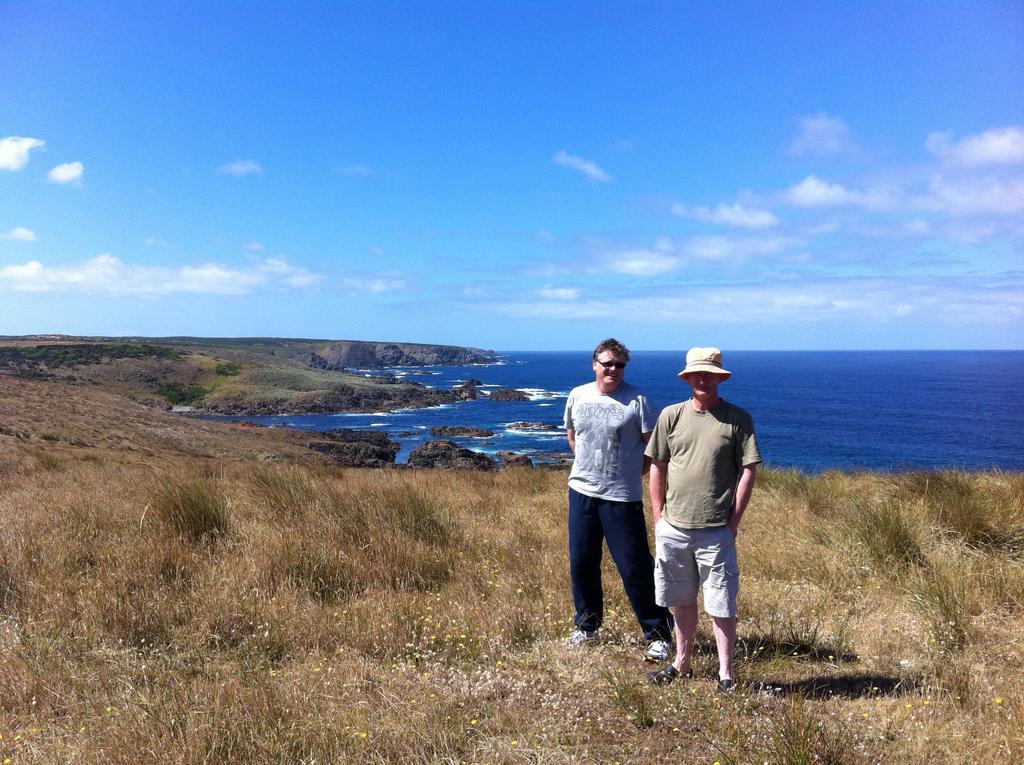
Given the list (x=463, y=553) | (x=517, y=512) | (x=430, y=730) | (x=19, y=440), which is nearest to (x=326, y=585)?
(x=463, y=553)

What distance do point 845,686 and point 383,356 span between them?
159276 millimetres

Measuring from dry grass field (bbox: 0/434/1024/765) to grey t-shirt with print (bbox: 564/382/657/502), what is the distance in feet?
3.44

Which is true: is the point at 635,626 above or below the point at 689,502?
below

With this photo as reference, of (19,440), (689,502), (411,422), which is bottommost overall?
(411,422)

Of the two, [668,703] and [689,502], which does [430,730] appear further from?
[689,502]

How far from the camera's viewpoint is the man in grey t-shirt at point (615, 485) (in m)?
3.59

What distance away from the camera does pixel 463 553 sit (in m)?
5.47

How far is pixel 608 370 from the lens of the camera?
3605 mm

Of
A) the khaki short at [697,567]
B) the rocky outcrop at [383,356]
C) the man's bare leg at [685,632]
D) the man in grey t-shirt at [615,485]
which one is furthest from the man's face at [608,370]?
the rocky outcrop at [383,356]

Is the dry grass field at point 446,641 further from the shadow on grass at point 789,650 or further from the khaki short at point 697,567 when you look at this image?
the khaki short at point 697,567

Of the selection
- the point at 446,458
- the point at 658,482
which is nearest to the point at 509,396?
the point at 446,458

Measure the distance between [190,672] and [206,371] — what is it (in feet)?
242

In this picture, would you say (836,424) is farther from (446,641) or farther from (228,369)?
(228,369)

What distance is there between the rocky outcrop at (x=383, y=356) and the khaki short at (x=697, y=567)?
13245cm
